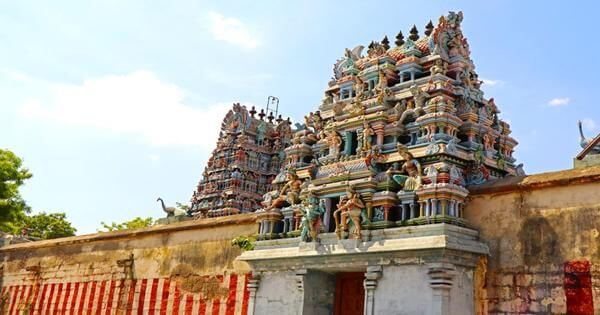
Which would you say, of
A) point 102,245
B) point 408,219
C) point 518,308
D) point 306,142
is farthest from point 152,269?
point 518,308

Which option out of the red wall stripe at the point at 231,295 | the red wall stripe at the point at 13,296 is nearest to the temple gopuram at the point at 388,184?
the red wall stripe at the point at 231,295

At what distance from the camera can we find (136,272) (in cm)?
1969

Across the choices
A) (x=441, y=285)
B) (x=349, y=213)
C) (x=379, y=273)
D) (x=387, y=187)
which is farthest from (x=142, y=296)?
(x=441, y=285)

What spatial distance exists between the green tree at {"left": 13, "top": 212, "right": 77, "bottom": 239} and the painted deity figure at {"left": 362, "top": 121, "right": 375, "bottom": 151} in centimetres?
3507

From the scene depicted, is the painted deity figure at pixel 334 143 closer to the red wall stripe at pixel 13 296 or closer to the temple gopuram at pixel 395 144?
the temple gopuram at pixel 395 144

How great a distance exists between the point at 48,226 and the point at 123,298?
28.0 meters

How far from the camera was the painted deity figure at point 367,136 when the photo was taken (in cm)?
1429

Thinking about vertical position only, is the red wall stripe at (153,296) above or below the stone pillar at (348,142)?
below

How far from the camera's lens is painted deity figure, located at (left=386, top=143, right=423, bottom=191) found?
1291cm

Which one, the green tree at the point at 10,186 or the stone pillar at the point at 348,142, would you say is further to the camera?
the green tree at the point at 10,186

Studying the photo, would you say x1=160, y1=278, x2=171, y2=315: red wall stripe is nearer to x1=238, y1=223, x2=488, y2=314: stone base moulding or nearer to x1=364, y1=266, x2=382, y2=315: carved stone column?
x1=238, y1=223, x2=488, y2=314: stone base moulding

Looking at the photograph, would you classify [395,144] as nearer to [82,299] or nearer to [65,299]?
[82,299]

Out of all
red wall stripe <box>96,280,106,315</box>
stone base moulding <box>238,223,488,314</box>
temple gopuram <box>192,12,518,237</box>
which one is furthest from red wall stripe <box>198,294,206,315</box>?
red wall stripe <box>96,280,106,315</box>

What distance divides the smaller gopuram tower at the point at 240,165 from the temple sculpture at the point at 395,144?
16.0m
